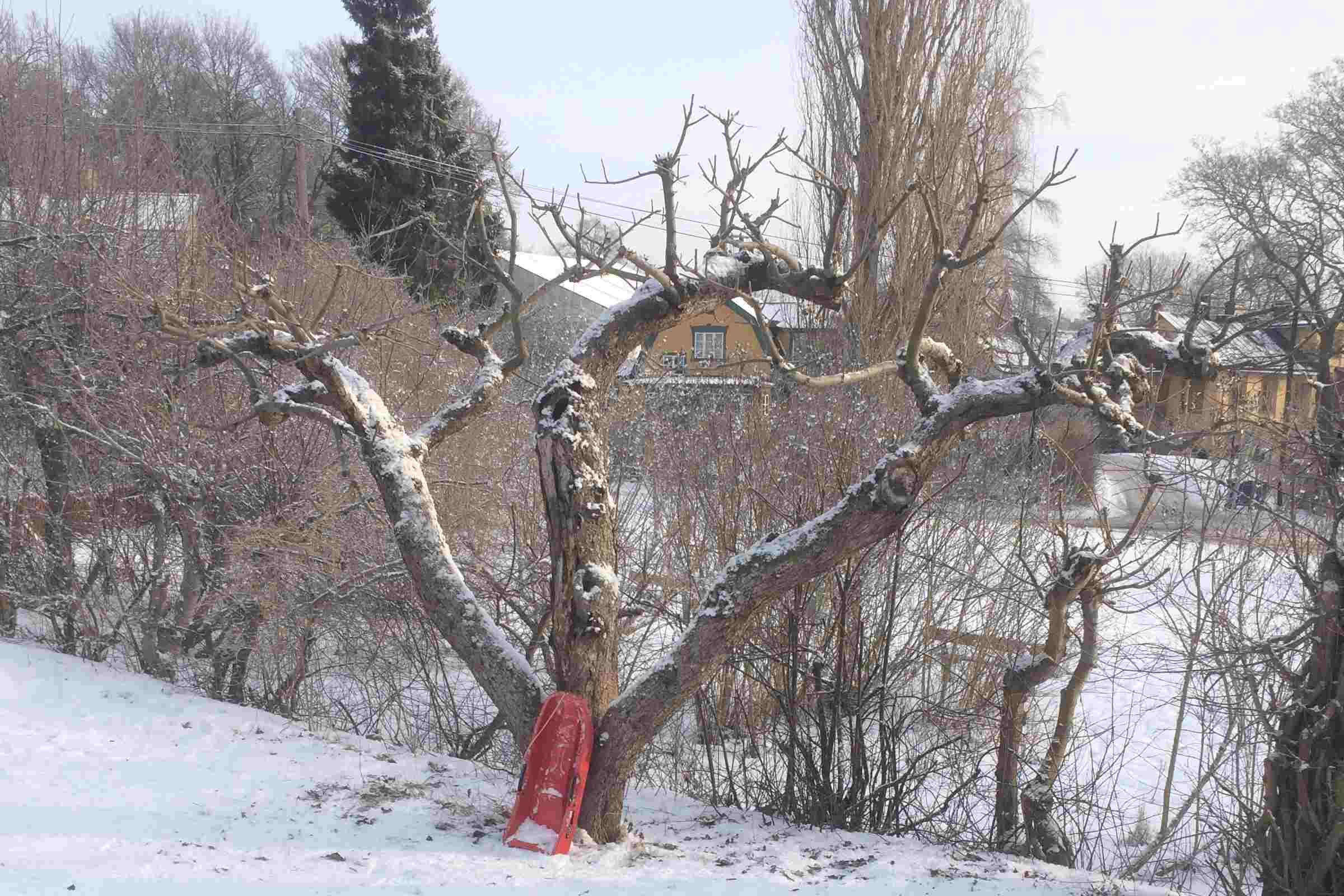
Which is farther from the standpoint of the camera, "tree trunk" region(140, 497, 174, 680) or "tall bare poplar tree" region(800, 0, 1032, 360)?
"tall bare poplar tree" region(800, 0, 1032, 360)

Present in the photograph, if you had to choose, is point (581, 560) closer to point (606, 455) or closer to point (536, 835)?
point (606, 455)

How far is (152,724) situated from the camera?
549 centimetres

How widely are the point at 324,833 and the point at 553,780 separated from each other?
980 millimetres

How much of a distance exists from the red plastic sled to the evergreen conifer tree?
15.7 metres

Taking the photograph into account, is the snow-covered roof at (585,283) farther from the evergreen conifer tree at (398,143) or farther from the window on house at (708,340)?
the evergreen conifer tree at (398,143)

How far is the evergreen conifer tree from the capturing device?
1925 centimetres

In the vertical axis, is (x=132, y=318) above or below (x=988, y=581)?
above

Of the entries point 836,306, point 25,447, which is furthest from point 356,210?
point 836,306

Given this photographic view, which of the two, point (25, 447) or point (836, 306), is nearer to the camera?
point (836, 306)

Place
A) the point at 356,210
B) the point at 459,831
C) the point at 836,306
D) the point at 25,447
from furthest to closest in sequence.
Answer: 1. the point at 356,210
2. the point at 25,447
3. the point at 836,306
4. the point at 459,831

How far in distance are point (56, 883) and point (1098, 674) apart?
8.26 metres

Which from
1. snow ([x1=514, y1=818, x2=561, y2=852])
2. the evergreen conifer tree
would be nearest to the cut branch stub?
snow ([x1=514, y1=818, x2=561, y2=852])

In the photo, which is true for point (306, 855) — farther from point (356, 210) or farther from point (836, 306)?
point (356, 210)

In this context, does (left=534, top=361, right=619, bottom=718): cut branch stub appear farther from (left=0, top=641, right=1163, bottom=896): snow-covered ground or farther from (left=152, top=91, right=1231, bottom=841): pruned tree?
(left=0, top=641, right=1163, bottom=896): snow-covered ground
